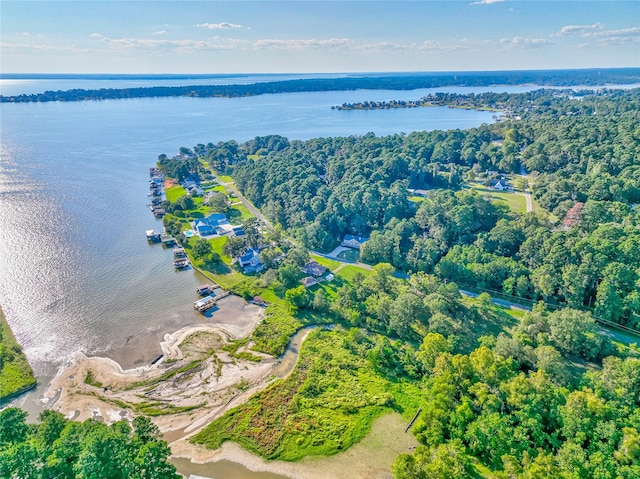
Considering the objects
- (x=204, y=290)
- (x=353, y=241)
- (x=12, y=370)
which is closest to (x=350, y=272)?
(x=353, y=241)

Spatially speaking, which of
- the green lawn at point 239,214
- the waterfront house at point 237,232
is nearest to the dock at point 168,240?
the waterfront house at point 237,232

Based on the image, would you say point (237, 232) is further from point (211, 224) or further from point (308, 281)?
point (308, 281)

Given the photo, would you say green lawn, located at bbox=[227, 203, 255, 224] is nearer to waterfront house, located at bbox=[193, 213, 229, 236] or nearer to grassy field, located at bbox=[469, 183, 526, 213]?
waterfront house, located at bbox=[193, 213, 229, 236]

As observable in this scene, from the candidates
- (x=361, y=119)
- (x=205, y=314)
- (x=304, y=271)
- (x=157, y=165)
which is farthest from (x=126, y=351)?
(x=361, y=119)

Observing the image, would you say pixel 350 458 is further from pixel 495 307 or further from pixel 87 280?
pixel 87 280

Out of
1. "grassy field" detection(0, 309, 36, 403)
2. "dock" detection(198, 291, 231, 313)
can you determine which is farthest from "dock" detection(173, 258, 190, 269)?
"grassy field" detection(0, 309, 36, 403)

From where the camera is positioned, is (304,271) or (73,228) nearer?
(304,271)
